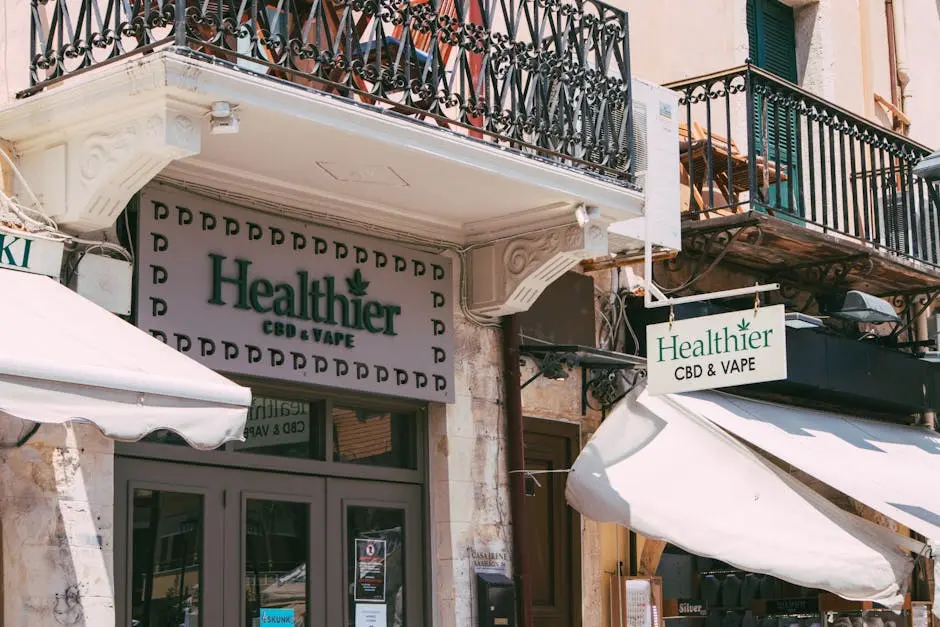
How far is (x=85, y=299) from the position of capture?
720cm

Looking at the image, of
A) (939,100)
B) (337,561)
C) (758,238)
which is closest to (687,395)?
(758,238)

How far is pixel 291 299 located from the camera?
8.40 metres

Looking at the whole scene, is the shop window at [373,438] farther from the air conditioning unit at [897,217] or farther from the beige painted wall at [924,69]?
the beige painted wall at [924,69]

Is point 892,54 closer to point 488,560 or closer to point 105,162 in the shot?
point 488,560

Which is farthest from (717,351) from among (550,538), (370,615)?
(370,615)

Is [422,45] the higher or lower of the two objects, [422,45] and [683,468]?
the higher

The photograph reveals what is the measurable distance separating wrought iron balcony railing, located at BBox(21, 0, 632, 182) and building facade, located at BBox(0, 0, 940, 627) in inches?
0.9

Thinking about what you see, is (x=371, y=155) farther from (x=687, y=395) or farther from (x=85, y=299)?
(x=687, y=395)

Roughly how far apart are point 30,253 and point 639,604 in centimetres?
496

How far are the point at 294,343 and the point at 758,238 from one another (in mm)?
3844

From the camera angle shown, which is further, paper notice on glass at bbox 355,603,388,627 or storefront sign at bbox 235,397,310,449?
paper notice on glass at bbox 355,603,388,627

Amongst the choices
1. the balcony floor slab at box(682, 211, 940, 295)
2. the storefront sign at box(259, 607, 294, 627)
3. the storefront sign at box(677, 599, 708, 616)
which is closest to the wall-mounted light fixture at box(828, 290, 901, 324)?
the balcony floor slab at box(682, 211, 940, 295)

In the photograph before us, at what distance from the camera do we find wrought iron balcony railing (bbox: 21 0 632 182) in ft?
23.8

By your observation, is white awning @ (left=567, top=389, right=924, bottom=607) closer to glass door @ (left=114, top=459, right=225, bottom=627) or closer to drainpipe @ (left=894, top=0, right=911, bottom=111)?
glass door @ (left=114, top=459, right=225, bottom=627)
